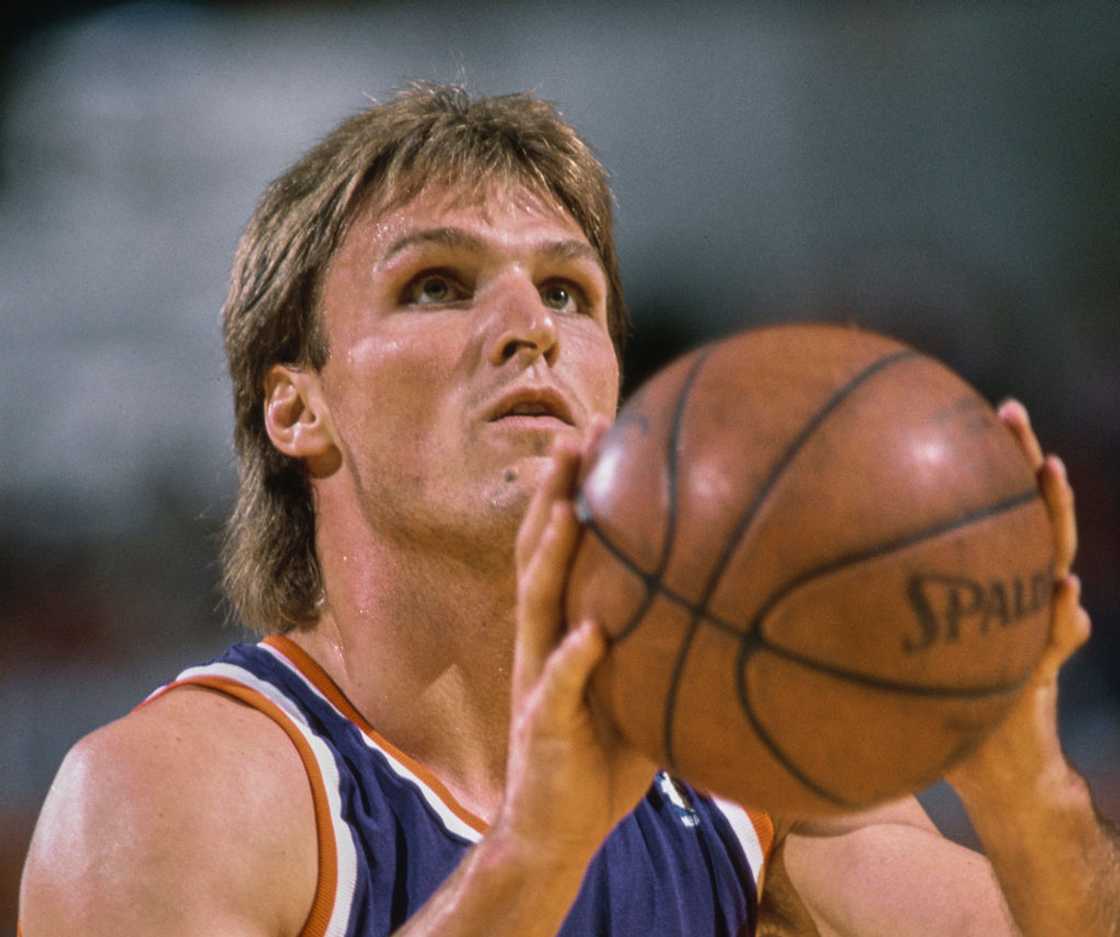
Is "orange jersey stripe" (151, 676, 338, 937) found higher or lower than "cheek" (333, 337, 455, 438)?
lower

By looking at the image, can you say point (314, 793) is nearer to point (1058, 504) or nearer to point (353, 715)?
point (353, 715)

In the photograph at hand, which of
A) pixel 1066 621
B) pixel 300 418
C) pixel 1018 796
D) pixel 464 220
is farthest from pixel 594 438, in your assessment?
pixel 300 418

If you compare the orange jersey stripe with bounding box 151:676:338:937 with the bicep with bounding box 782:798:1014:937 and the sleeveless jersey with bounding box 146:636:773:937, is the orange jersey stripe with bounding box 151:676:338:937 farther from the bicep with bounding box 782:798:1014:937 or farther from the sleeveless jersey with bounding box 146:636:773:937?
the bicep with bounding box 782:798:1014:937

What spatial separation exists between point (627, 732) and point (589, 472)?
35 cm

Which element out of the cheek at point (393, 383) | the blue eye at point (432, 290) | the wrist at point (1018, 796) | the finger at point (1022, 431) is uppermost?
the finger at point (1022, 431)

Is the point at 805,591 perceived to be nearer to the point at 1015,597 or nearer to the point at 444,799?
the point at 1015,597

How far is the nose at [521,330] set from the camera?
2.82m

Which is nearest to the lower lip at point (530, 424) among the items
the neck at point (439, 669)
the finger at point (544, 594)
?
the neck at point (439, 669)

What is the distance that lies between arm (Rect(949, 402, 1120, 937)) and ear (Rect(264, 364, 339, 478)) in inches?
58.8

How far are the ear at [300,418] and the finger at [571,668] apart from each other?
4.44 feet

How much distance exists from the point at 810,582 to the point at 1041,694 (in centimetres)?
67

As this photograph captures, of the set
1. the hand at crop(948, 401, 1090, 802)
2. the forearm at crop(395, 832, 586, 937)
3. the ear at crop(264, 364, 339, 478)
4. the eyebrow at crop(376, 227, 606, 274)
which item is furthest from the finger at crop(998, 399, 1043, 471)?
the ear at crop(264, 364, 339, 478)

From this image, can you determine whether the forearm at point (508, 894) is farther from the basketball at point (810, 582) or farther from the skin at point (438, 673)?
the basketball at point (810, 582)

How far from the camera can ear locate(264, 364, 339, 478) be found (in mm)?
3143
